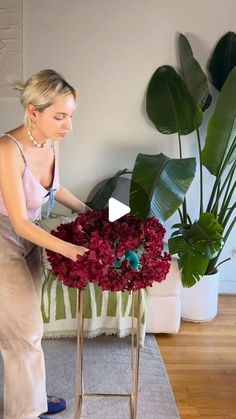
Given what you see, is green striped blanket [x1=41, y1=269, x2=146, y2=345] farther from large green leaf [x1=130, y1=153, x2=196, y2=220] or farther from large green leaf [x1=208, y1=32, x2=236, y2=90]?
large green leaf [x1=208, y1=32, x2=236, y2=90]

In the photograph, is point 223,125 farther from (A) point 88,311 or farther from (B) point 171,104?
(A) point 88,311

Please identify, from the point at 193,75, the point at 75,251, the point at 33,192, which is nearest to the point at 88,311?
the point at 33,192

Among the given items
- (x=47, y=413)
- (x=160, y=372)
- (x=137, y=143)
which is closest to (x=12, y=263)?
(x=47, y=413)

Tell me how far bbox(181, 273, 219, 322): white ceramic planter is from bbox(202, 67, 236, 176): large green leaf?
714mm

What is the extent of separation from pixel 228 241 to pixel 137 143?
0.87 m

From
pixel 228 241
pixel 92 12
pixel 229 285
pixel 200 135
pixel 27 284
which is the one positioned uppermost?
pixel 92 12

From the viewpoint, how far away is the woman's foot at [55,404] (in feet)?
6.25

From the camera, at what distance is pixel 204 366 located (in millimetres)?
2301

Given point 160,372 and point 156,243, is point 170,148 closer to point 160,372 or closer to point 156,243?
point 160,372

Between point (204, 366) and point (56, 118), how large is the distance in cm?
144

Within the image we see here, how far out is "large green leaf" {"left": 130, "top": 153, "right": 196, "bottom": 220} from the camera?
203 centimetres

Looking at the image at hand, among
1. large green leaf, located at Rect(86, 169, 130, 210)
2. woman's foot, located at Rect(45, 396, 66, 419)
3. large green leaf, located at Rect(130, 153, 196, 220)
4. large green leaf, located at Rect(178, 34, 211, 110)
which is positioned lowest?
woman's foot, located at Rect(45, 396, 66, 419)

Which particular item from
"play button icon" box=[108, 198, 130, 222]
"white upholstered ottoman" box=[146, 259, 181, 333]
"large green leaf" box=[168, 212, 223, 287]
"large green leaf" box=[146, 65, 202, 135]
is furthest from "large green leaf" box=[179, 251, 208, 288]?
"play button icon" box=[108, 198, 130, 222]

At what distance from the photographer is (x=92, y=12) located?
2.82m
